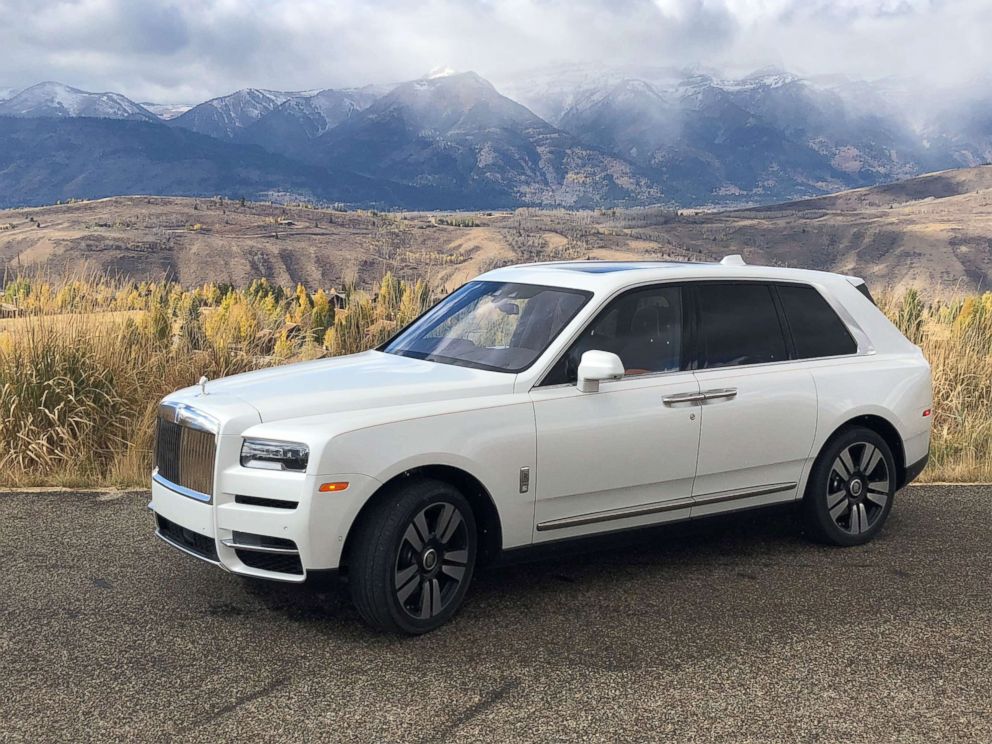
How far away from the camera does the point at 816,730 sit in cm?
380

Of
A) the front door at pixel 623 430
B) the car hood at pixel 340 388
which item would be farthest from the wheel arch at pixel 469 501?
the car hood at pixel 340 388

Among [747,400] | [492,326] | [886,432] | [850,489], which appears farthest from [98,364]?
[886,432]

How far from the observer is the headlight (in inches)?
175

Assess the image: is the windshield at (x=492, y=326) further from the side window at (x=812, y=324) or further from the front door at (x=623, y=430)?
the side window at (x=812, y=324)

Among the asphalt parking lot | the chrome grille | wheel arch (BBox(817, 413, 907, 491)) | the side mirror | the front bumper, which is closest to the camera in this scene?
the asphalt parking lot

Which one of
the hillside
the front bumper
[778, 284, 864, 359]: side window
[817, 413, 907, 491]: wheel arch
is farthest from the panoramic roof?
the hillside

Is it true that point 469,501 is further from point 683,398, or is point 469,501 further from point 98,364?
point 98,364

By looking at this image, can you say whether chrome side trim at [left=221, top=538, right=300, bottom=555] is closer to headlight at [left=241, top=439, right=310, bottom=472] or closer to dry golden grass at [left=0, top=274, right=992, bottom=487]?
headlight at [left=241, top=439, right=310, bottom=472]

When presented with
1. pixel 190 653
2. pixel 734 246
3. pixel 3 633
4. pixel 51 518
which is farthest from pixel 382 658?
pixel 734 246

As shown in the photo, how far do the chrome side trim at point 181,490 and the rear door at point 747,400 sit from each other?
→ 247cm

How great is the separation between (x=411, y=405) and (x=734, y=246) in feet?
637

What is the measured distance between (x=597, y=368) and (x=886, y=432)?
241cm

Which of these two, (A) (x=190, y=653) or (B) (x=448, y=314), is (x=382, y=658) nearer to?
(A) (x=190, y=653)

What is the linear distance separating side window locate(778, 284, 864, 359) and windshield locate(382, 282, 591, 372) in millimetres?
1431
